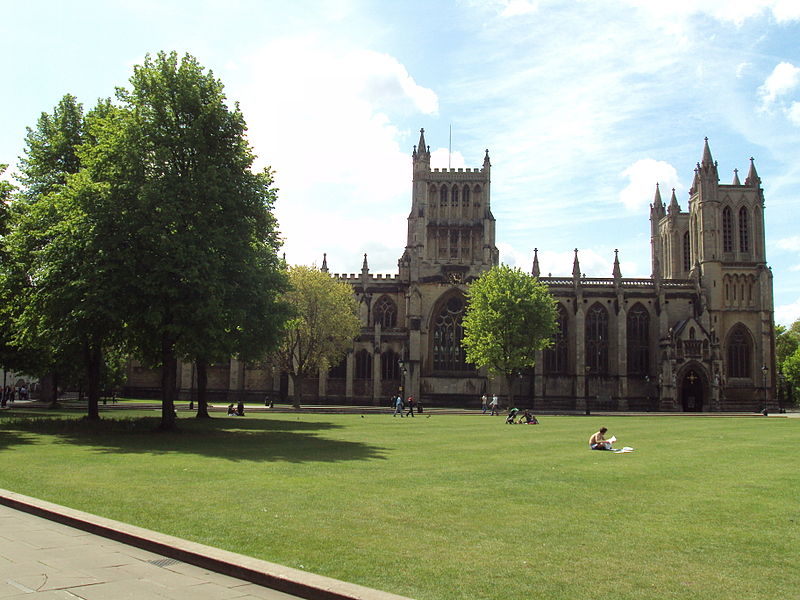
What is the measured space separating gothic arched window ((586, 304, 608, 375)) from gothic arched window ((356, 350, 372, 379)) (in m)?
22.3

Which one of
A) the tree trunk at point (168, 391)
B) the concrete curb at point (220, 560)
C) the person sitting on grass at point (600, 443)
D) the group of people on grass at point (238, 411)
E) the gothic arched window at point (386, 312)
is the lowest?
the group of people on grass at point (238, 411)

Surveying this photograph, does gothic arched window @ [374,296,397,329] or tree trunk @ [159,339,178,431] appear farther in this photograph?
gothic arched window @ [374,296,397,329]

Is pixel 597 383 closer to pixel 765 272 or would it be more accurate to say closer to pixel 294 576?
pixel 765 272

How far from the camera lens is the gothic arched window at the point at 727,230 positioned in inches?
2835

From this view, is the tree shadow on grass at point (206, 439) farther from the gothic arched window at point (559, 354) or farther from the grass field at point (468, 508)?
the gothic arched window at point (559, 354)

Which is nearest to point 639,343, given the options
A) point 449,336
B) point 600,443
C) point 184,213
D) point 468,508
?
point 449,336

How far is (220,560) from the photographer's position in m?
8.23

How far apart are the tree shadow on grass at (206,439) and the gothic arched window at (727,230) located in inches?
2153

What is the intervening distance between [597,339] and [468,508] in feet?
205

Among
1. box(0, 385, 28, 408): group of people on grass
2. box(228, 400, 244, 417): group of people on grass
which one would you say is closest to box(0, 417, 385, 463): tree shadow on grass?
box(228, 400, 244, 417): group of people on grass

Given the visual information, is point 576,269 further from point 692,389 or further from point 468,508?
point 468,508

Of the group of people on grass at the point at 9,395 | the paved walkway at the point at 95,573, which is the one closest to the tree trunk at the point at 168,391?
the paved walkway at the point at 95,573

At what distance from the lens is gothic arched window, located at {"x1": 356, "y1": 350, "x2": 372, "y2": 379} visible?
228 feet

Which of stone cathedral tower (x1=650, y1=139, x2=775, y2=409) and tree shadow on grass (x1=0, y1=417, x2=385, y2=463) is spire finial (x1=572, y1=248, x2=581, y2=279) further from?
tree shadow on grass (x1=0, y1=417, x2=385, y2=463)
